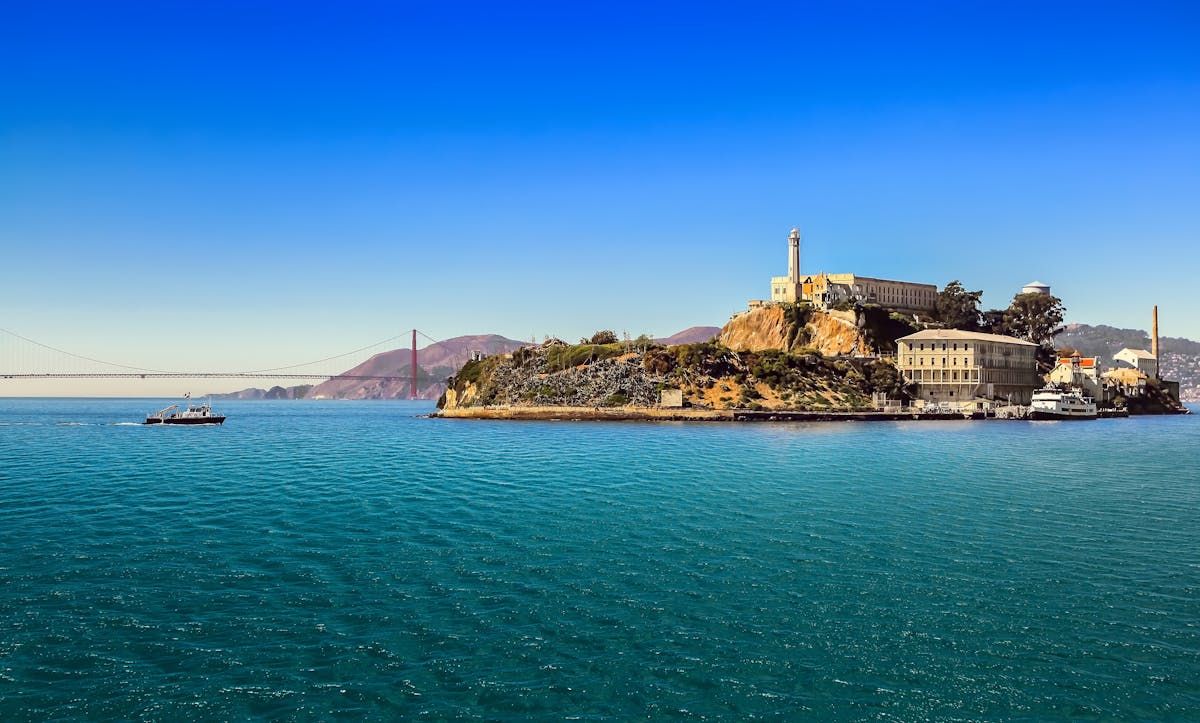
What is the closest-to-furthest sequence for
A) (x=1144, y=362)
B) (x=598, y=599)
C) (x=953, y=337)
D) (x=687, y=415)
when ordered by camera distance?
1. (x=598, y=599)
2. (x=687, y=415)
3. (x=953, y=337)
4. (x=1144, y=362)

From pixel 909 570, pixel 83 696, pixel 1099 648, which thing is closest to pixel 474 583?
pixel 83 696

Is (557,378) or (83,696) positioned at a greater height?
(557,378)

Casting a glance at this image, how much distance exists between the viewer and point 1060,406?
13250cm

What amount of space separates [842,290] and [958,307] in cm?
2664

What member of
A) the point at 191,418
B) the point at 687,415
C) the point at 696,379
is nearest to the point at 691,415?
the point at 687,415

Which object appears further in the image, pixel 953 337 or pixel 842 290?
pixel 842 290

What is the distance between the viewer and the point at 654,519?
3331 cm

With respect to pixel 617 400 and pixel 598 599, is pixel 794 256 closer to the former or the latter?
pixel 617 400

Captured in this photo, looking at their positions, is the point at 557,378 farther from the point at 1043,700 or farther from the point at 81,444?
the point at 1043,700

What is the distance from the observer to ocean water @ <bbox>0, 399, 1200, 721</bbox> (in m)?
15.1

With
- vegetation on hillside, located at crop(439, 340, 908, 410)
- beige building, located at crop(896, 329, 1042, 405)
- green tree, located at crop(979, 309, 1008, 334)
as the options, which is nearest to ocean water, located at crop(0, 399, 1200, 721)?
vegetation on hillside, located at crop(439, 340, 908, 410)

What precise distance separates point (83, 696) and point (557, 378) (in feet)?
413

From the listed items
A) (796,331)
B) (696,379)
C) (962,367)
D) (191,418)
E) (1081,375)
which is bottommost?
(191,418)

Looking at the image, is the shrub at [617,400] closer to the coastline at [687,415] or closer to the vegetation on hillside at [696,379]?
the vegetation on hillside at [696,379]
